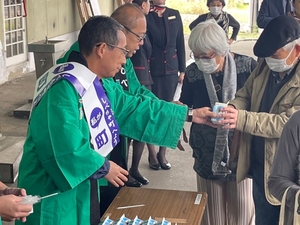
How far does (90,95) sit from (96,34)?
0.27 m

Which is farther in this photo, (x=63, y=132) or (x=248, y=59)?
(x=248, y=59)

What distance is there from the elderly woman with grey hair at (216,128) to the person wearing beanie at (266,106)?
6.5 inches

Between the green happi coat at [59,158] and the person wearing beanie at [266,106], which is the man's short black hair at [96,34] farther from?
the person wearing beanie at [266,106]

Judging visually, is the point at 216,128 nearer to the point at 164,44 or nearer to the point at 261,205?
the point at 261,205

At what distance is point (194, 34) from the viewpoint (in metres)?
2.98

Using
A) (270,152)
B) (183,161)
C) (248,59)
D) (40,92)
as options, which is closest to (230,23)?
(183,161)

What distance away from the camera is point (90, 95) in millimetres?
2332

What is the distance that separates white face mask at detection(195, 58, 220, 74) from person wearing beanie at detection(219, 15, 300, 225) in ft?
0.69

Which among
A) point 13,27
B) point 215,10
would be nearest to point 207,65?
point 215,10

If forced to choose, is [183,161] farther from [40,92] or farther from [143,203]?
[40,92]

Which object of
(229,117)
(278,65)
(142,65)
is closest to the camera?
(278,65)

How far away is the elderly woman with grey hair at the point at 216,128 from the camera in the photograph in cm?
297

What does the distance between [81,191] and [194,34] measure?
116 centimetres

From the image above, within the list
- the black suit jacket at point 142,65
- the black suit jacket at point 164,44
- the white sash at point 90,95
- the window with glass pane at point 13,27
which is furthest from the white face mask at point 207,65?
the window with glass pane at point 13,27
